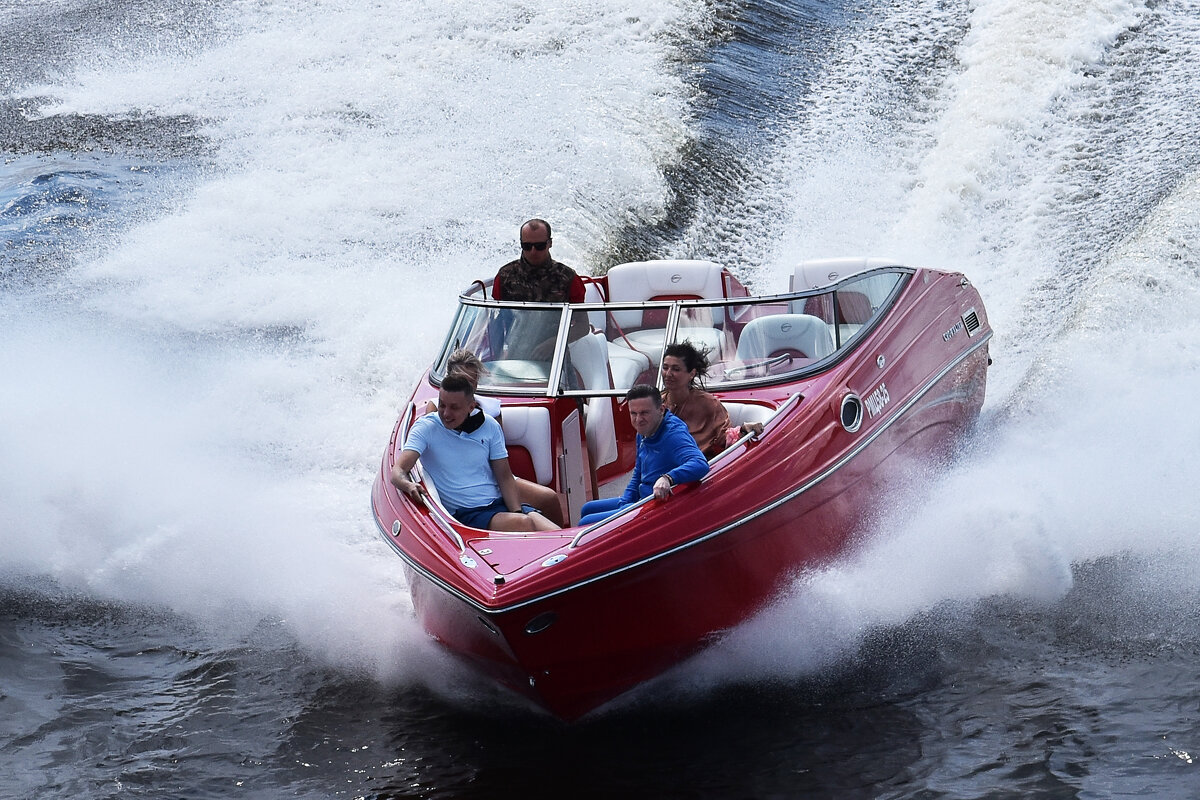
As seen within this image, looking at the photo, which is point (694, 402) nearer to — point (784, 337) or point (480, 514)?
point (784, 337)

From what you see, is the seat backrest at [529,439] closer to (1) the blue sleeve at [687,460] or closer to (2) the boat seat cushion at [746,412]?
(2) the boat seat cushion at [746,412]

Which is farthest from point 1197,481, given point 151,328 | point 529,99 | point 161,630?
point 529,99

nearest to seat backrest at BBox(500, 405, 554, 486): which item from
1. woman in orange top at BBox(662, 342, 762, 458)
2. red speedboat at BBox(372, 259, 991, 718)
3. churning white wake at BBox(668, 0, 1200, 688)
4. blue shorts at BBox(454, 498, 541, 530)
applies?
red speedboat at BBox(372, 259, 991, 718)

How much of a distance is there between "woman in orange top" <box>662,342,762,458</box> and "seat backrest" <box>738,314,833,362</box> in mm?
701

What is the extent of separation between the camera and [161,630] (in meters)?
6.14

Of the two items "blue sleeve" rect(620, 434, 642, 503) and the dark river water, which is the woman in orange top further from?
the dark river water

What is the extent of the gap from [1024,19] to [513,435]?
1062 cm

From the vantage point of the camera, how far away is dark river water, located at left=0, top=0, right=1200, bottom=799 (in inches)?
197

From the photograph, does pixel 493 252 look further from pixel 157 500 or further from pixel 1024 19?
pixel 1024 19

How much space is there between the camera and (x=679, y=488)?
504 cm

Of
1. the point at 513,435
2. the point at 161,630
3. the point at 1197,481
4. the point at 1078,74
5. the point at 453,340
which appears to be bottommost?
the point at 161,630

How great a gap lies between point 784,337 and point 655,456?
1.47m

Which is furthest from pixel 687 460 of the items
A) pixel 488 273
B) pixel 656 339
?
pixel 488 273

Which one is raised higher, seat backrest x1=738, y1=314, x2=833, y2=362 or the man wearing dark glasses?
the man wearing dark glasses
